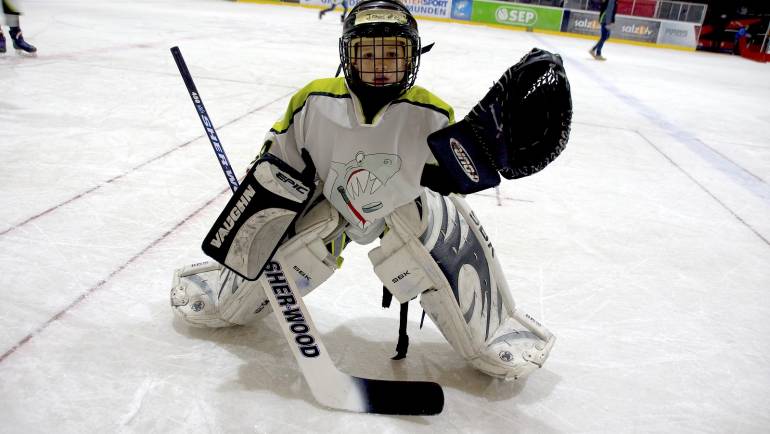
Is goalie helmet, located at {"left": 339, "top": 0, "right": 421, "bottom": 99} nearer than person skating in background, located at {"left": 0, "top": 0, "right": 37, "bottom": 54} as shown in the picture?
Yes

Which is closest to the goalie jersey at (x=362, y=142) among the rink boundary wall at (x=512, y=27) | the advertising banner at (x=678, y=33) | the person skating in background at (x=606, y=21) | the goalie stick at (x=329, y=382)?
the goalie stick at (x=329, y=382)

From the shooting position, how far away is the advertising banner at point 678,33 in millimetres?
12383

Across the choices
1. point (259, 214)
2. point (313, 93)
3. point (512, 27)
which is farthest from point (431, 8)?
point (259, 214)

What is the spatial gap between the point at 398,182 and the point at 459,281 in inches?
11.6

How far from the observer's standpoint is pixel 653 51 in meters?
11.4

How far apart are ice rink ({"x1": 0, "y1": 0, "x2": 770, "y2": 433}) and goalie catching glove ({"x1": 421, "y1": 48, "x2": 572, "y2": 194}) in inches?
23.5

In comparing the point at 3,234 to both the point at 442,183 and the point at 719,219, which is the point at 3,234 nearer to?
the point at 442,183

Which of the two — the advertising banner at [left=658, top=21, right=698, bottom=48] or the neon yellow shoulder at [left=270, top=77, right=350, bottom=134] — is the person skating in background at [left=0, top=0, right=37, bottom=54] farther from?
the advertising banner at [left=658, top=21, right=698, bottom=48]

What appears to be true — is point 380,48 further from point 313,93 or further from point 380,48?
point 313,93

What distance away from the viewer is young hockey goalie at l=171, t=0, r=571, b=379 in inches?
40.5

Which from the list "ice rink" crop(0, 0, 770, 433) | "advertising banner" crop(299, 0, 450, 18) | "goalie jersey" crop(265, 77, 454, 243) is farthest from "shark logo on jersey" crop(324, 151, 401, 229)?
"advertising banner" crop(299, 0, 450, 18)

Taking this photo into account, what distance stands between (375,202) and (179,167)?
1.79m

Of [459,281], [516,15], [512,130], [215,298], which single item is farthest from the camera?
[516,15]

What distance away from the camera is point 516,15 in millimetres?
13086
